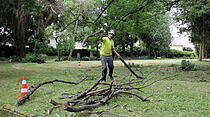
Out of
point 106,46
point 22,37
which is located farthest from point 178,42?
point 106,46

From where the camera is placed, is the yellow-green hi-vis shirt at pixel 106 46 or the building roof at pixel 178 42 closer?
the yellow-green hi-vis shirt at pixel 106 46

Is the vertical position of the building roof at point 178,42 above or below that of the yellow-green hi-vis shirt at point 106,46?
above

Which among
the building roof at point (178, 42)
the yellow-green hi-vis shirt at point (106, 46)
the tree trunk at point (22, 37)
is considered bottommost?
the yellow-green hi-vis shirt at point (106, 46)

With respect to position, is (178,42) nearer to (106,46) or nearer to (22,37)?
(22,37)

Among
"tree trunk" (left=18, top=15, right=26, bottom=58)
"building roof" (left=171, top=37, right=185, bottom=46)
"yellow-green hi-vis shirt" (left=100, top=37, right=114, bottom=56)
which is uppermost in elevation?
"building roof" (left=171, top=37, right=185, bottom=46)

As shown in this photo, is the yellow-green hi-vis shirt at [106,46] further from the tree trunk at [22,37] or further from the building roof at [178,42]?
the building roof at [178,42]

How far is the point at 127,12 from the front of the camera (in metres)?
13.1

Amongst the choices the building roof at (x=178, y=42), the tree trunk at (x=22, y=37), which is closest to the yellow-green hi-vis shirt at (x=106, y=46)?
the tree trunk at (x=22, y=37)

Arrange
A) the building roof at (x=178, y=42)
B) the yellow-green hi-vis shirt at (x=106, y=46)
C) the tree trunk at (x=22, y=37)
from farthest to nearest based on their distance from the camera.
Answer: the building roof at (x=178, y=42) < the tree trunk at (x=22, y=37) < the yellow-green hi-vis shirt at (x=106, y=46)

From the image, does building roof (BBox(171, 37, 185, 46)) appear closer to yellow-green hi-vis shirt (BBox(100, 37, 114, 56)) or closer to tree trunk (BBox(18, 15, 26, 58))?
tree trunk (BBox(18, 15, 26, 58))

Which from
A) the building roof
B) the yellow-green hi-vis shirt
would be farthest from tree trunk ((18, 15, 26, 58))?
the building roof

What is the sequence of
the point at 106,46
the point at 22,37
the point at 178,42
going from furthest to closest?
the point at 178,42 < the point at 22,37 < the point at 106,46

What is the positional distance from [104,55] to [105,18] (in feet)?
24.0

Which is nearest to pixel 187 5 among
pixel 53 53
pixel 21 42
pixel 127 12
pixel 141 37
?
pixel 127 12
